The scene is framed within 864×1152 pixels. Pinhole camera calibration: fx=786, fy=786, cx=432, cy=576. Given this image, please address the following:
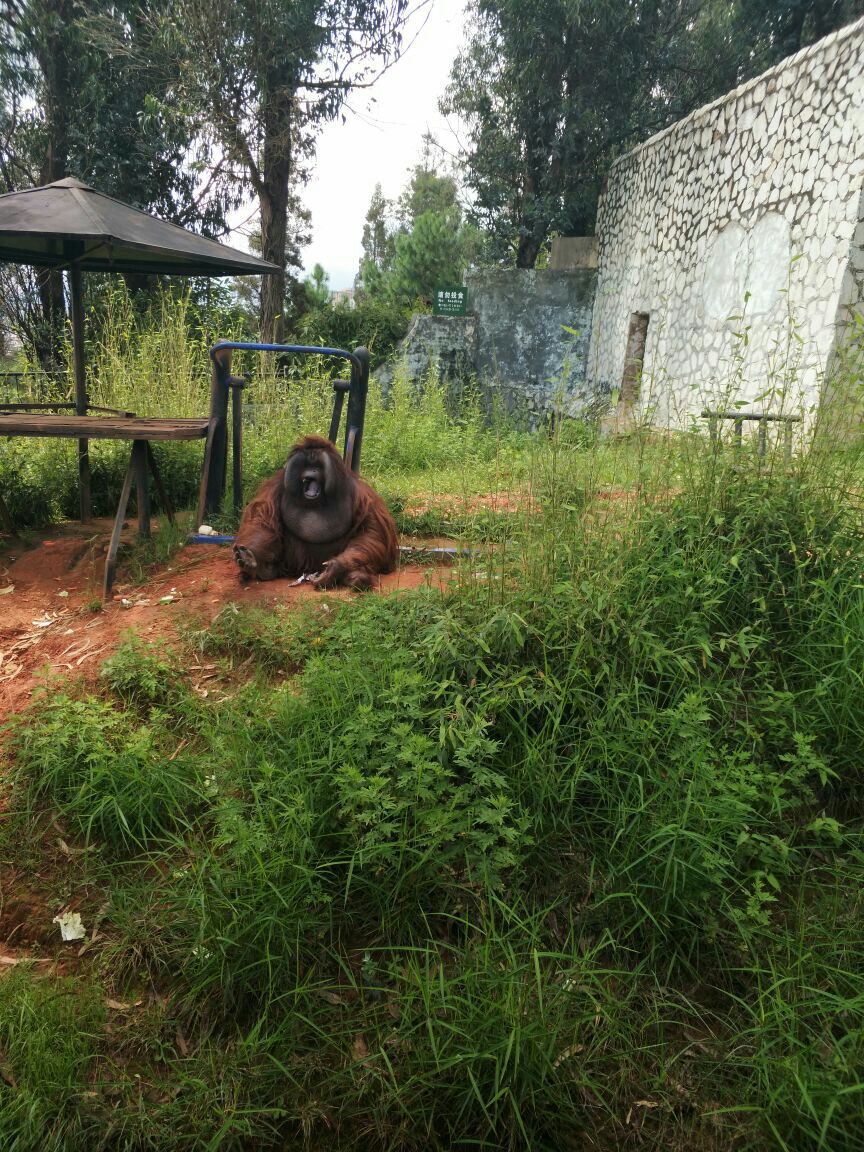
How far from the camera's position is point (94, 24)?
11.5 m

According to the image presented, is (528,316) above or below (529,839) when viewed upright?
above

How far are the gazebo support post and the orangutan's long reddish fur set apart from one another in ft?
6.05

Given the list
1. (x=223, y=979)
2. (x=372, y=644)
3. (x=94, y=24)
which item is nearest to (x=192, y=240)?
(x=372, y=644)

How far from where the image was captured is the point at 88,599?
3.94 metres

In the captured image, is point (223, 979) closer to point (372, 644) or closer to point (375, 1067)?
point (375, 1067)

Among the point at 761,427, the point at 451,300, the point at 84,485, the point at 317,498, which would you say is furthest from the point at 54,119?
the point at 761,427

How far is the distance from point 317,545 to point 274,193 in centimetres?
971

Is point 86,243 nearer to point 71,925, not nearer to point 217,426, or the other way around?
point 217,426

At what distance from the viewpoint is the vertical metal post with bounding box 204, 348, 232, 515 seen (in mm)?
4547

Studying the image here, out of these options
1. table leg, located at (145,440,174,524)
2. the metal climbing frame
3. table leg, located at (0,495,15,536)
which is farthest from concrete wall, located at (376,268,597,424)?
table leg, located at (0,495,15,536)

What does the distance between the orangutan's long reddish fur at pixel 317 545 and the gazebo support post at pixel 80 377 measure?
1846 mm

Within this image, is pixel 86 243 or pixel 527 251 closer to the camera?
pixel 86 243

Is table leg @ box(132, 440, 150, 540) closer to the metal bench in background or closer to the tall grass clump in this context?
the tall grass clump

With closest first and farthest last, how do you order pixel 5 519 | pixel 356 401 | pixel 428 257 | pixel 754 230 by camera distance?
pixel 356 401 → pixel 5 519 → pixel 754 230 → pixel 428 257
